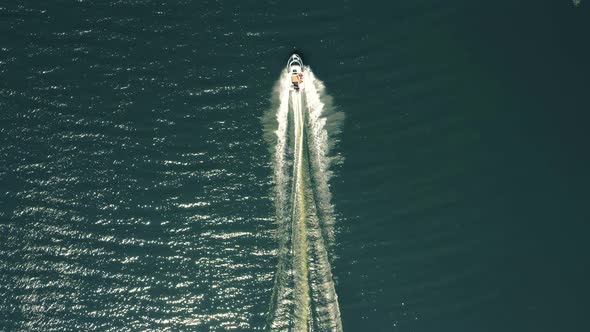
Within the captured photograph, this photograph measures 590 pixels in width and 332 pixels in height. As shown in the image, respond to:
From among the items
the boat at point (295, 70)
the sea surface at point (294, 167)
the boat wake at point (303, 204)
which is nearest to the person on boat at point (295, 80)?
the boat at point (295, 70)

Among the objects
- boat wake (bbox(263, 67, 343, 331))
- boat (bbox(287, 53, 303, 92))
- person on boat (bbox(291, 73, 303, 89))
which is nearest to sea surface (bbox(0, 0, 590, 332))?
boat wake (bbox(263, 67, 343, 331))

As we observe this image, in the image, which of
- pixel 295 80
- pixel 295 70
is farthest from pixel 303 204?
pixel 295 70

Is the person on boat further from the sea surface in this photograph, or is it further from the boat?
the sea surface

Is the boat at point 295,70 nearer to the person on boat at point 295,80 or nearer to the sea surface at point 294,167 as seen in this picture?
the person on boat at point 295,80

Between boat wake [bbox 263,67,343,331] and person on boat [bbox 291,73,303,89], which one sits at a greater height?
person on boat [bbox 291,73,303,89]

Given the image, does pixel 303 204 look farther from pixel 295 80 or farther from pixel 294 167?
pixel 295 80

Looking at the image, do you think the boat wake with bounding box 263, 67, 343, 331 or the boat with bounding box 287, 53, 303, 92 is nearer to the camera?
the boat wake with bounding box 263, 67, 343, 331

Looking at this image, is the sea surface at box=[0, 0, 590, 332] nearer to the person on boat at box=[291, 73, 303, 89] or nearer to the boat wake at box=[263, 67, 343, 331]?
the boat wake at box=[263, 67, 343, 331]
